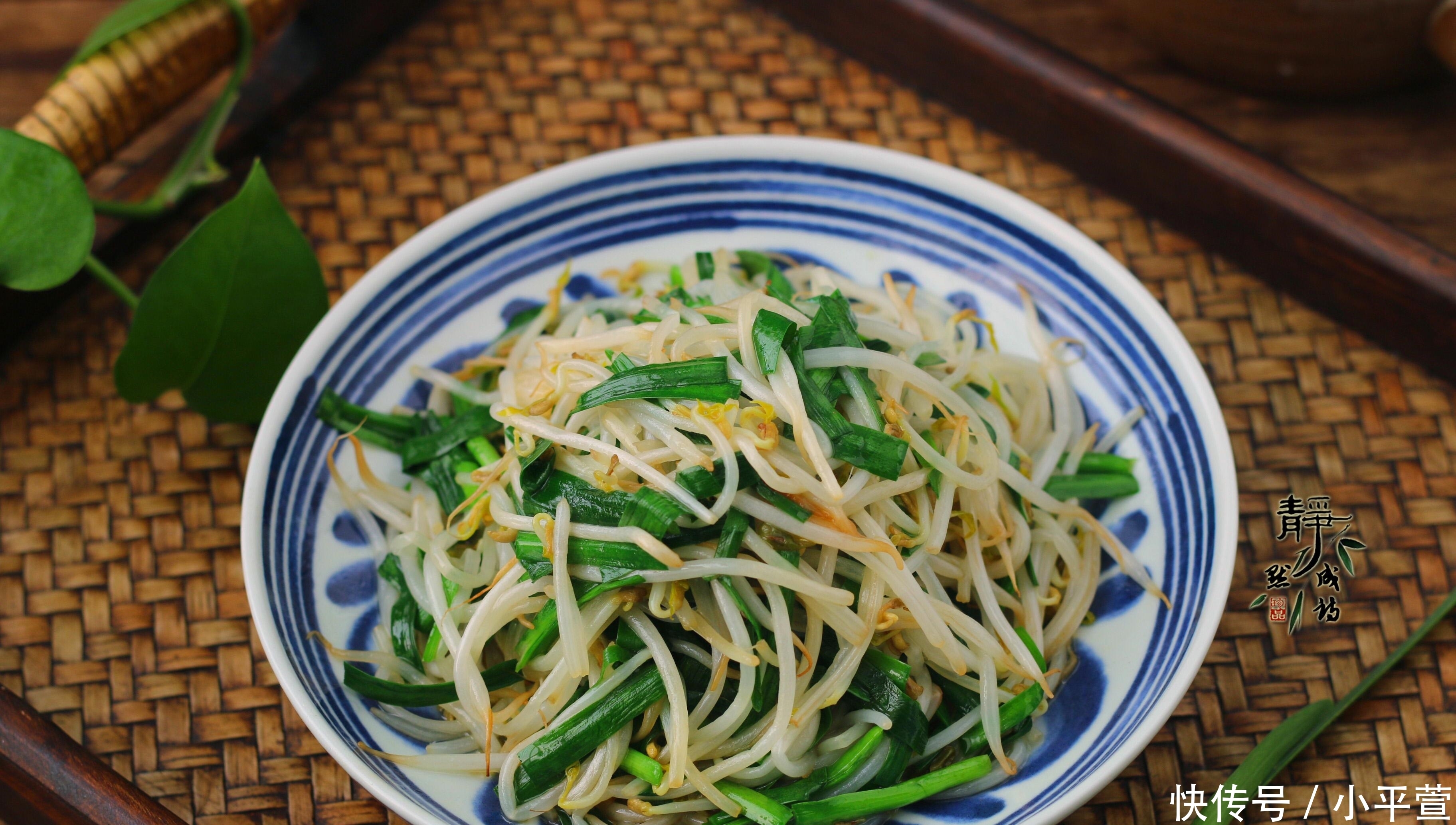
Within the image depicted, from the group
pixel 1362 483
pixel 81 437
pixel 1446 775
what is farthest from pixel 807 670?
pixel 81 437

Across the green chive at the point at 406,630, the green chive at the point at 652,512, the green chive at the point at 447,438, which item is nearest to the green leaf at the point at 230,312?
the green chive at the point at 447,438

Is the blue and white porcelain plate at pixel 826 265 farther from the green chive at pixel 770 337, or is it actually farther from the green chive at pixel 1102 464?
the green chive at pixel 770 337

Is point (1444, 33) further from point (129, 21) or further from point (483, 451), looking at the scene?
point (129, 21)

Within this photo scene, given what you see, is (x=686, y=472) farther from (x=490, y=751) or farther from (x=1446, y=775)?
(x=1446, y=775)

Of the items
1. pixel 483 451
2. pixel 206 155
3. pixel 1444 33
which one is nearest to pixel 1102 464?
pixel 483 451

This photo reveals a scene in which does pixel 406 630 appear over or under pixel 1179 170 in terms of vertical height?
under

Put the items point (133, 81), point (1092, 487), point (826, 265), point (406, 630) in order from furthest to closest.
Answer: point (133, 81)
point (826, 265)
point (1092, 487)
point (406, 630)

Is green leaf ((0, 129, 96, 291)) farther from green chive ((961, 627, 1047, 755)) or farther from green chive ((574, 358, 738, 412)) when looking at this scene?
green chive ((961, 627, 1047, 755))

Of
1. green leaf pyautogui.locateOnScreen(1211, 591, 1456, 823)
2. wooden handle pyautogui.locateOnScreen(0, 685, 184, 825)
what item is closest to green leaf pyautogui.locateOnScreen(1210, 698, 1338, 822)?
green leaf pyautogui.locateOnScreen(1211, 591, 1456, 823)
